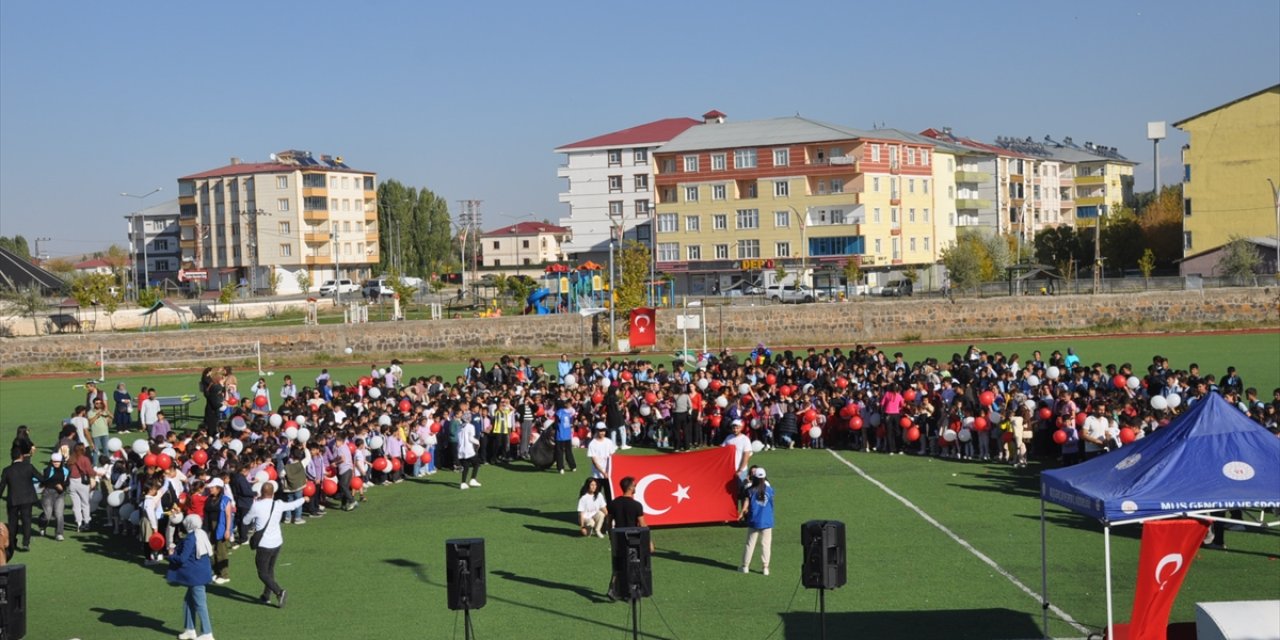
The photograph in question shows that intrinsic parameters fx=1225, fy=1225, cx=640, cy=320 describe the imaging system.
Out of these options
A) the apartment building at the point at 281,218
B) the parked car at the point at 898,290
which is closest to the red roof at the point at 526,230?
the apartment building at the point at 281,218

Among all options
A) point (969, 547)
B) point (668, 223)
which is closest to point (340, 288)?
point (668, 223)

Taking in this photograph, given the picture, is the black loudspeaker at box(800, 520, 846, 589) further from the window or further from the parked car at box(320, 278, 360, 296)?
the parked car at box(320, 278, 360, 296)

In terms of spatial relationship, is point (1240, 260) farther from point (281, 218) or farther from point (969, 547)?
point (281, 218)

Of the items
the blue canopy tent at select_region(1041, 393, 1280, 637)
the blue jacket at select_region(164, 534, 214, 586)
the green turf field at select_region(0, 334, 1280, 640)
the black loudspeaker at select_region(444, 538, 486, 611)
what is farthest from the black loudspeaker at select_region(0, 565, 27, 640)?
the blue canopy tent at select_region(1041, 393, 1280, 637)

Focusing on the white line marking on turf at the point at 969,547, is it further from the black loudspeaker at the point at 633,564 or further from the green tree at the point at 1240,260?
the green tree at the point at 1240,260

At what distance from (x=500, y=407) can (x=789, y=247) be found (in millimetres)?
60416

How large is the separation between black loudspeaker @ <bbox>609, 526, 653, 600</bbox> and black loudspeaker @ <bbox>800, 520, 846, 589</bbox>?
148 cm

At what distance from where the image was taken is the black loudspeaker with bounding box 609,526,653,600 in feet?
37.2

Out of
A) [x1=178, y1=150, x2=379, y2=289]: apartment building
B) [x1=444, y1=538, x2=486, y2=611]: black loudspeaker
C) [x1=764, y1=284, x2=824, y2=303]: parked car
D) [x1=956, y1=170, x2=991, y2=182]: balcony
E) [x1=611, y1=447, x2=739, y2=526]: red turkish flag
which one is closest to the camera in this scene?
[x1=444, y1=538, x2=486, y2=611]: black loudspeaker

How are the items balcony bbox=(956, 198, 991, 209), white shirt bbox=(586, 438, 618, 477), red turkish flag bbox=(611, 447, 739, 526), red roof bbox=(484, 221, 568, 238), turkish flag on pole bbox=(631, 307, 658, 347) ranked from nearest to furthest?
1. red turkish flag bbox=(611, 447, 739, 526)
2. white shirt bbox=(586, 438, 618, 477)
3. turkish flag on pole bbox=(631, 307, 658, 347)
4. balcony bbox=(956, 198, 991, 209)
5. red roof bbox=(484, 221, 568, 238)

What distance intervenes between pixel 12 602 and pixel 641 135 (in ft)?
296

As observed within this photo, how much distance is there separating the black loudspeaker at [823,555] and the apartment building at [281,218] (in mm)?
96223

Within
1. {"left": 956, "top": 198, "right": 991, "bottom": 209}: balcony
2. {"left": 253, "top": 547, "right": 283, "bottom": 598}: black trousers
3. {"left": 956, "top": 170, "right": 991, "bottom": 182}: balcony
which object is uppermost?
{"left": 956, "top": 170, "right": 991, "bottom": 182}: balcony

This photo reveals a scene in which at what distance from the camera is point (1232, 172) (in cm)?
6831
